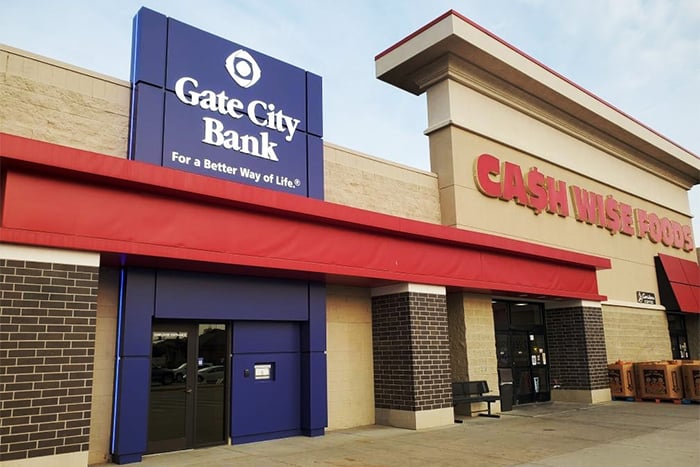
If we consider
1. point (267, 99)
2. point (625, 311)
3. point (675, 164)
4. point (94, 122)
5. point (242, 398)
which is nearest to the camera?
point (94, 122)

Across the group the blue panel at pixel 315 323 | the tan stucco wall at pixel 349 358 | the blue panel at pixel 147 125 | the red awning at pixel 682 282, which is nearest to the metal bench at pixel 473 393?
the tan stucco wall at pixel 349 358

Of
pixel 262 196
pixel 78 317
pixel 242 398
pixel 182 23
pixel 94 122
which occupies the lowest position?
pixel 242 398

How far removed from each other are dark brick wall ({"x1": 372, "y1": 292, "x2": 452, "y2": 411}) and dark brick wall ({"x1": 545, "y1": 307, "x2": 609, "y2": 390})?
656 centimetres

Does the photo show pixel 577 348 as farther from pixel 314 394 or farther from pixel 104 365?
pixel 104 365

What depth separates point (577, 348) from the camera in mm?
17125

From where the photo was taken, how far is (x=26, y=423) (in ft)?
22.8

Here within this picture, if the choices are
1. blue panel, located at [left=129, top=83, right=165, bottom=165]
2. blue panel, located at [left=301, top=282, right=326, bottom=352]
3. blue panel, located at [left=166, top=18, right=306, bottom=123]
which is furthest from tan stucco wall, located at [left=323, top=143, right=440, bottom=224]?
blue panel, located at [left=129, top=83, right=165, bottom=165]

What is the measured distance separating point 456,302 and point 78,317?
9365 millimetres

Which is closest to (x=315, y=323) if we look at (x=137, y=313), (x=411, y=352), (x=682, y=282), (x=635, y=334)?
(x=411, y=352)

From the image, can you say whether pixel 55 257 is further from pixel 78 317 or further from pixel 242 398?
pixel 242 398

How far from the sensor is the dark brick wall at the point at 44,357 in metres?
6.92

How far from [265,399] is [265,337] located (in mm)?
1148

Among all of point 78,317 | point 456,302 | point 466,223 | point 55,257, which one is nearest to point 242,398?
point 78,317

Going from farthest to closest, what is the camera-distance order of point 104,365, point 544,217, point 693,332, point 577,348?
point 693,332 → point 544,217 → point 577,348 → point 104,365
